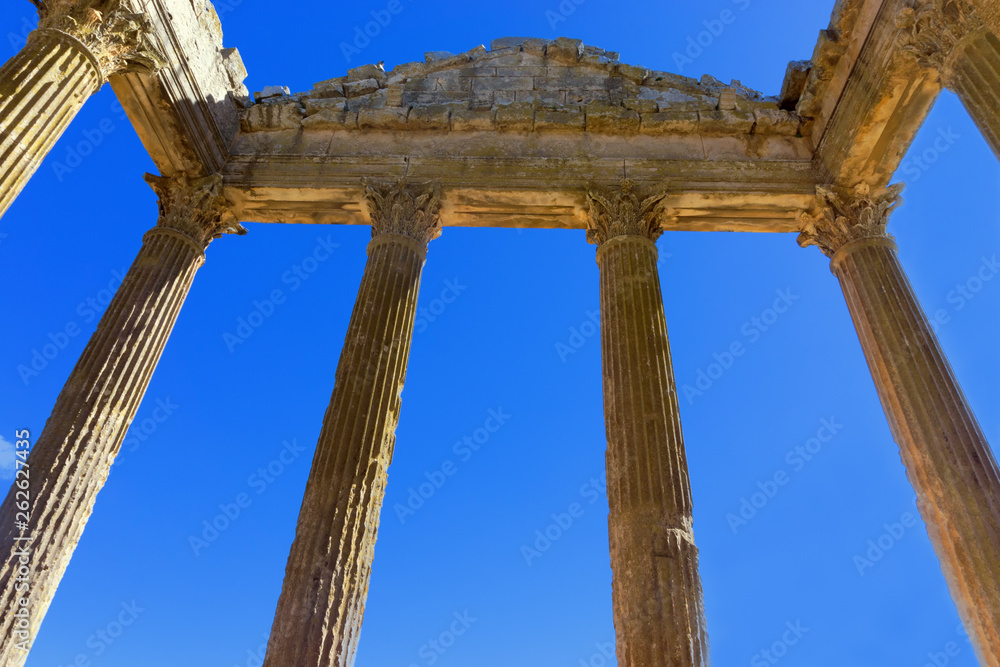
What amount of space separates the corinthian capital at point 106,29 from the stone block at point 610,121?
9.12 metres

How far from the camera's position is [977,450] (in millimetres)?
10898

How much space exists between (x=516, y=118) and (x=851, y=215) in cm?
751

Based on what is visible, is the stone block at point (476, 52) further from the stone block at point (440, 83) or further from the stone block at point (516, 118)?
the stone block at point (516, 118)

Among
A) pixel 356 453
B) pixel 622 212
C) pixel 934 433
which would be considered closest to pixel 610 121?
pixel 622 212

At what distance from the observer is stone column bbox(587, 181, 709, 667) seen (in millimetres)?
9195

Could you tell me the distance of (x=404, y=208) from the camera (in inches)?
577

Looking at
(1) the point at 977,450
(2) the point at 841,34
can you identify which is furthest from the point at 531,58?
(1) the point at 977,450

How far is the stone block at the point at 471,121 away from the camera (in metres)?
16.0

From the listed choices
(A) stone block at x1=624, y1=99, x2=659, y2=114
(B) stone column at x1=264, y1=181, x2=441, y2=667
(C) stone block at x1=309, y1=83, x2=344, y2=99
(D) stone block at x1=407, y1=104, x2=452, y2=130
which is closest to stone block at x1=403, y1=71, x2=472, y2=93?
(D) stone block at x1=407, y1=104, x2=452, y2=130

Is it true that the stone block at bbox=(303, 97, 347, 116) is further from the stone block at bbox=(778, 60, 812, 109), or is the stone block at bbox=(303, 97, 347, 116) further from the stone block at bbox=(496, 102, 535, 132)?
the stone block at bbox=(778, 60, 812, 109)

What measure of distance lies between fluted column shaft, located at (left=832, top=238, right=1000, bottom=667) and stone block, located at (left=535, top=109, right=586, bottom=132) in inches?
252

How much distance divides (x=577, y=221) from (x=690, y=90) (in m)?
4.64

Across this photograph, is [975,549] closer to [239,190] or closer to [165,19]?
[239,190]

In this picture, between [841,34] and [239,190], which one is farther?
[239,190]
